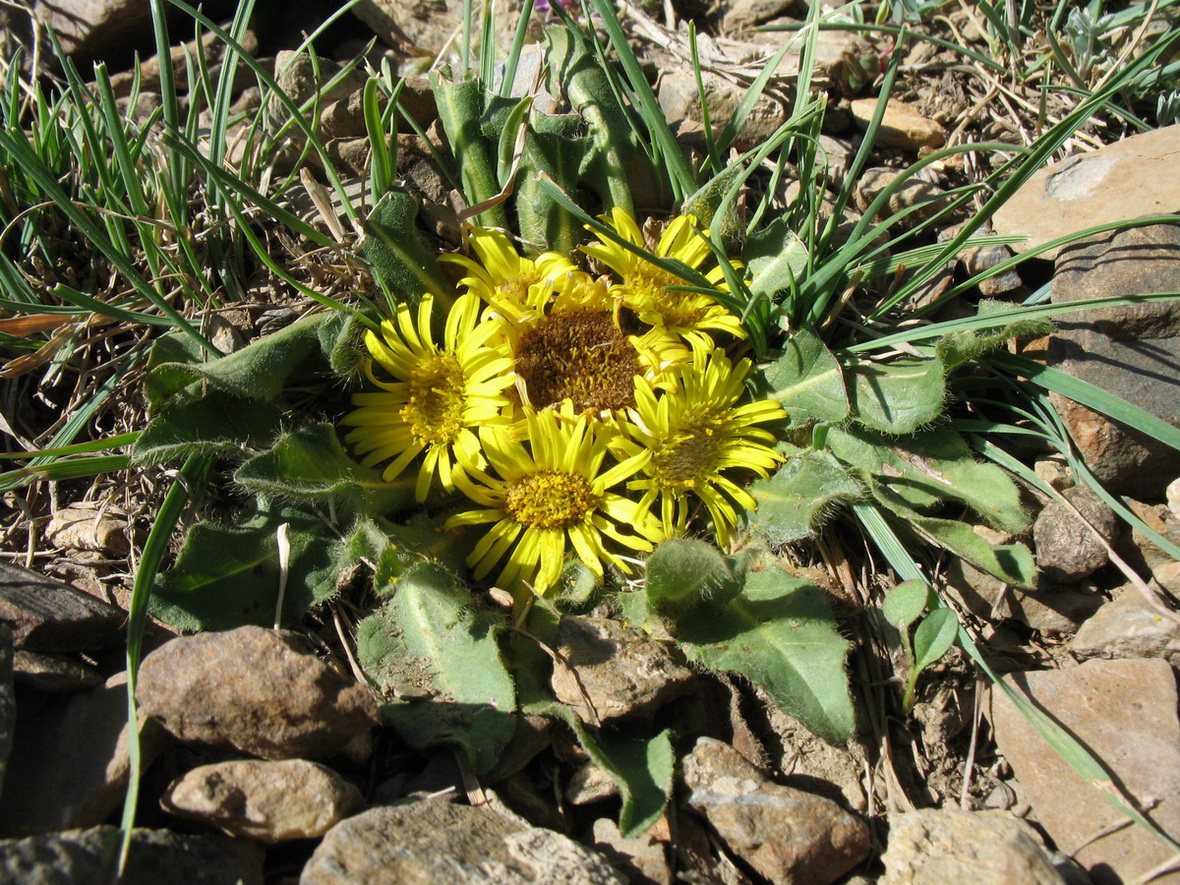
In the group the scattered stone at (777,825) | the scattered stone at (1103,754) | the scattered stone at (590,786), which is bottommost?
the scattered stone at (1103,754)

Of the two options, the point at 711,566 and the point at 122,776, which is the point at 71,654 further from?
the point at 711,566

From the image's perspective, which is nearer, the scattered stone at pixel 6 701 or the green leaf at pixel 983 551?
the scattered stone at pixel 6 701

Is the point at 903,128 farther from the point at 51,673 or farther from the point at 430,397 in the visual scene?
the point at 51,673

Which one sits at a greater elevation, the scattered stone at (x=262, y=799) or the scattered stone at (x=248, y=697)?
the scattered stone at (x=248, y=697)

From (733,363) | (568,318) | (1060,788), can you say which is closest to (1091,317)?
(733,363)

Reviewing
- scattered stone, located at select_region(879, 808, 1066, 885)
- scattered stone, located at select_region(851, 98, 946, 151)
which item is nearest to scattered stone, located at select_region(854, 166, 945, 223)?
scattered stone, located at select_region(851, 98, 946, 151)

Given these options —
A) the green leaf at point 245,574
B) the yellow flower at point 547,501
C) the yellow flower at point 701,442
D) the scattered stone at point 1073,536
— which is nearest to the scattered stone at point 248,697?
the green leaf at point 245,574

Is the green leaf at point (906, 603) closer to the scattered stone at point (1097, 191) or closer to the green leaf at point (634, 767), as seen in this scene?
the green leaf at point (634, 767)
